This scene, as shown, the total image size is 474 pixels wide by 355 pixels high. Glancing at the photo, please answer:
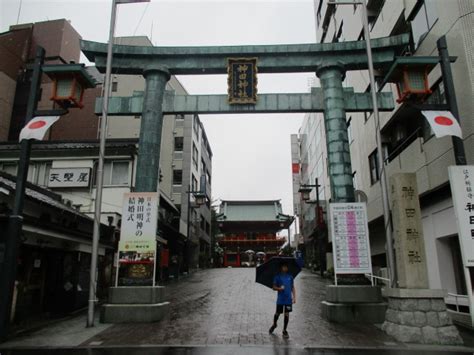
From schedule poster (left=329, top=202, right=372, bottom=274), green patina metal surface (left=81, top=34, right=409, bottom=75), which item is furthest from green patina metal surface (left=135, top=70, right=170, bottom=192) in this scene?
schedule poster (left=329, top=202, right=372, bottom=274)

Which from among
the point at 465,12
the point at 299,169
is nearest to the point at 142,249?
the point at 465,12

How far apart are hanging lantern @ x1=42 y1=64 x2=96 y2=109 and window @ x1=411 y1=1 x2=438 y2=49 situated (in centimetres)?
1264

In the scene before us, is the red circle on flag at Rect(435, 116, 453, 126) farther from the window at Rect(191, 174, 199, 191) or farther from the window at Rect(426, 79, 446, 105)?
the window at Rect(191, 174, 199, 191)

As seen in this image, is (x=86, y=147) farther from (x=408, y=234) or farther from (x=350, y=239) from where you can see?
(x=408, y=234)

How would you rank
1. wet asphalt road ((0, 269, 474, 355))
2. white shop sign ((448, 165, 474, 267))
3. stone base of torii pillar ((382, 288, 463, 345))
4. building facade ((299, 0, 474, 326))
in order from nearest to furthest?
1. wet asphalt road ((0, 269, 474, 355))
2. stone base of torii pillar ((382, 288, 463, 345))
3. white shop sign ((448, 165, 474, 267))
4. building facade ((299, 0, 474, 326))

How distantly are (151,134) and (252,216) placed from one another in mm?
49119

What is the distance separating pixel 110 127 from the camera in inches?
1319

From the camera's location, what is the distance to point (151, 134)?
13336mm

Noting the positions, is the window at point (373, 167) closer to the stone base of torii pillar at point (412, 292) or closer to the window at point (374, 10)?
the window at point (374, 10)

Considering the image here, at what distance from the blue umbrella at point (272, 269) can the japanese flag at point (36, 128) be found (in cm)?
713

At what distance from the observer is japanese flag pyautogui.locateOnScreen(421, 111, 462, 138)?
9508mm

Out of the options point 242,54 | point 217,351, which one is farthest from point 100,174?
point 242,54

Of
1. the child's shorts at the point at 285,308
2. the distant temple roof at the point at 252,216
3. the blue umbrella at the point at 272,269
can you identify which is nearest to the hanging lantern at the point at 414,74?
the blue umbrella at the point at 272,269

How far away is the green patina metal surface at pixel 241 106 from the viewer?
1382 cm
